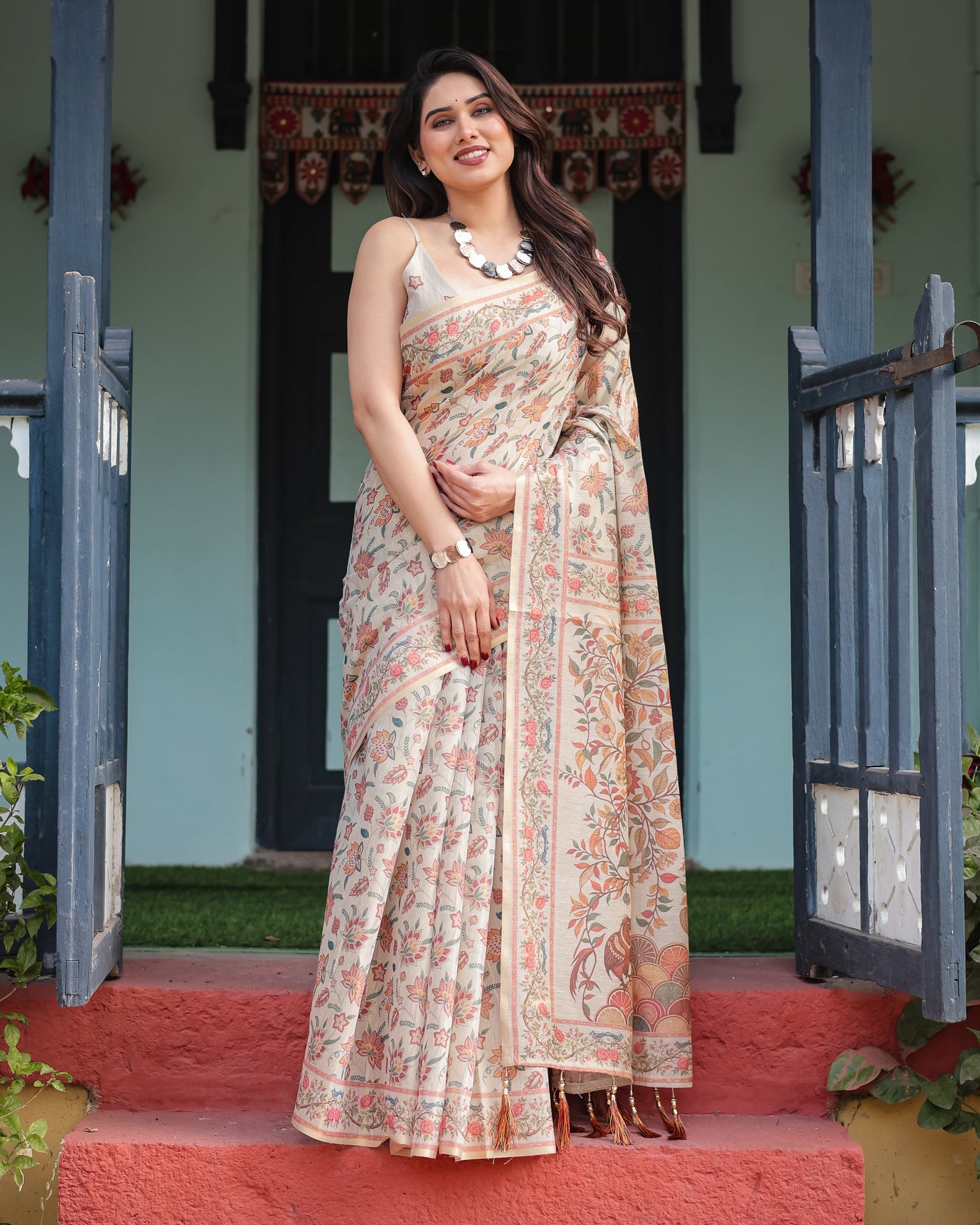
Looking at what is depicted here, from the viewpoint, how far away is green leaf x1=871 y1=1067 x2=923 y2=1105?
2459 mm

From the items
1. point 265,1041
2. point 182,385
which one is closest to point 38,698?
point 265,1041

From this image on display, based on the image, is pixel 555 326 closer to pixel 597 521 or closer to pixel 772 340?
pixel 597 521

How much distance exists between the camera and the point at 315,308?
473 cm

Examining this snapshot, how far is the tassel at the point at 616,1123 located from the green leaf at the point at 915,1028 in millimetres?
554

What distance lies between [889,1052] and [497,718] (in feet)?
3.30

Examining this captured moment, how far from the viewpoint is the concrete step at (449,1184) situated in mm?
2289

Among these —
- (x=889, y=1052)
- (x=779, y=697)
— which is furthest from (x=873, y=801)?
Answer: (x=779, y=697)

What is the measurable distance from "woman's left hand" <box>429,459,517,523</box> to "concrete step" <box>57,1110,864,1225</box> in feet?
3.57

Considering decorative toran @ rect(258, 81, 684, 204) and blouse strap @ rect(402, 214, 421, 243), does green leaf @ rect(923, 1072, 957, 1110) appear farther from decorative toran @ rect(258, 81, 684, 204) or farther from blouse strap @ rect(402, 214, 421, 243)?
decorative toran @ rect(258, 81, 684, 204)

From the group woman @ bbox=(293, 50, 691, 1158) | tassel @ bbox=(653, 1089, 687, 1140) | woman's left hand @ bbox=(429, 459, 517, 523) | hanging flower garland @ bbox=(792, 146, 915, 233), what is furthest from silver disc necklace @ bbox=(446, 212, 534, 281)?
hanging flower garland @ bbox=(792, 146, 915, 233)

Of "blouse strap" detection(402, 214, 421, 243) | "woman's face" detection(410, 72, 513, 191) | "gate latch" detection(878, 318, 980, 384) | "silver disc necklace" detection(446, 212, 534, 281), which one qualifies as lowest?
"gate latch" detection(878, 318, 980, 384)

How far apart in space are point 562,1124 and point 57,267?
6.06 feet

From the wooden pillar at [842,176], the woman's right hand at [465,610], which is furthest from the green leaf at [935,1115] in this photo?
the wooden pillar at [842,176]

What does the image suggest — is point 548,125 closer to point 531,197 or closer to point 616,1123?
point 531,197
